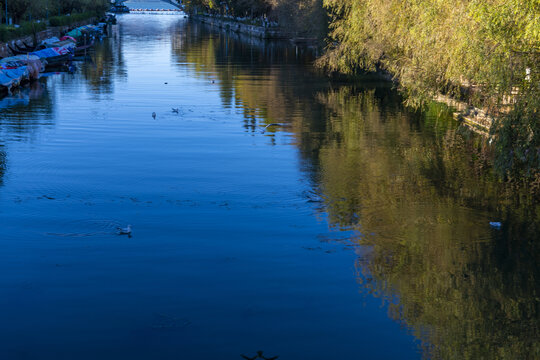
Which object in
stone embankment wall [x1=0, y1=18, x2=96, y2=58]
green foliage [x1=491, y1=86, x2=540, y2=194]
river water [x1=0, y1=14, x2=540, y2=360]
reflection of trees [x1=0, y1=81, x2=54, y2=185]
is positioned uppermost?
stone embankment wall [x1=0, y1=18, x2=96, y2=58]

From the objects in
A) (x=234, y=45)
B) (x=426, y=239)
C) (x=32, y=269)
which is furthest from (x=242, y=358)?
(x=234, y=45)

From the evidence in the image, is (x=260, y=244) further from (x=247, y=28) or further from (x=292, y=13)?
(x=247, y=28)

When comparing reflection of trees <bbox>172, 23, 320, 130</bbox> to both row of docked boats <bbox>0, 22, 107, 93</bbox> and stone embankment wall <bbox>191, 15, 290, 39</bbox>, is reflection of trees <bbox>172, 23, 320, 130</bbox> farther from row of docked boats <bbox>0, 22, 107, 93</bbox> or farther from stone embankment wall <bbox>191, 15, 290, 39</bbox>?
row of docked boats <bbox>0, 22, 107, 93</bbox>

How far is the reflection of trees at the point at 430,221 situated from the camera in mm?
11586

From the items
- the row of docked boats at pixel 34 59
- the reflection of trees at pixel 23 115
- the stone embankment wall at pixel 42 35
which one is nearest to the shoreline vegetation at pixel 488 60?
the reflection of trees at pixel 23 115

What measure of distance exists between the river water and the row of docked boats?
15.4 m

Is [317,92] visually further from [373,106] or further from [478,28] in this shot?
[478,28]

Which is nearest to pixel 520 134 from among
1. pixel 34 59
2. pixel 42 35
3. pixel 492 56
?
pixel 492 56

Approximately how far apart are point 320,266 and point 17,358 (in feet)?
20.5

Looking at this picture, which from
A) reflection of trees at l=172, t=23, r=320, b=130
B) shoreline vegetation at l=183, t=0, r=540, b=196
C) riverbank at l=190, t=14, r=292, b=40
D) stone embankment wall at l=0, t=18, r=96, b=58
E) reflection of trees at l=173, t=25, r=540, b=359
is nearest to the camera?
reflection of trees at l=173, t=25, r=540, b=359

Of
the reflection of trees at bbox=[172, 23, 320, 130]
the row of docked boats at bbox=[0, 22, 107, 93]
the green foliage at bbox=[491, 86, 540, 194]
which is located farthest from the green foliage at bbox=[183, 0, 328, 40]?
the green foliage at bbox=[491, 86, 540, 194]

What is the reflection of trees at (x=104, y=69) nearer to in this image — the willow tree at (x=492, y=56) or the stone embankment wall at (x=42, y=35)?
the stone embankment wall at (x=42, y=35)

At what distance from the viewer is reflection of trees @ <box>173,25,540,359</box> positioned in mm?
11586

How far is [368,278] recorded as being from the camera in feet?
43.7
